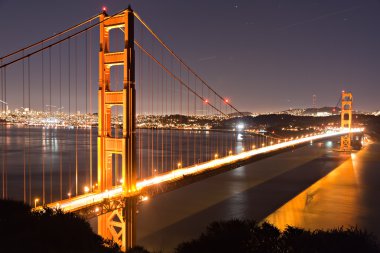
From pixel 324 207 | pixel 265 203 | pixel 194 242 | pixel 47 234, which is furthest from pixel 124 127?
pixel 324 207

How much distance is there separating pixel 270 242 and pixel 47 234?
4.70 metres

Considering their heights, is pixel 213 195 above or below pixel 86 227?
below

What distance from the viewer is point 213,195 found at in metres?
25.1

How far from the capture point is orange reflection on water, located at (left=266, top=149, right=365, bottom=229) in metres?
18.1

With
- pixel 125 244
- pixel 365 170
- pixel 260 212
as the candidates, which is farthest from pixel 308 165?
pixel 125 244

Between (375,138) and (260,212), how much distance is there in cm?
7241

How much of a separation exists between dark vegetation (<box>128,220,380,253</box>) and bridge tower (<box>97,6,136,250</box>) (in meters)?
2.80

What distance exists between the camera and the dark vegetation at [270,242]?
8.23m

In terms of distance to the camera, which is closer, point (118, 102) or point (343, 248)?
point (343, 248)

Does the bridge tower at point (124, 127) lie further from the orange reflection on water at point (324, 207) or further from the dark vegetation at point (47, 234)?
the orange reflection on water at point (324, 207)

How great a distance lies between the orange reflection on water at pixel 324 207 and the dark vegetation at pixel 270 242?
7971mm

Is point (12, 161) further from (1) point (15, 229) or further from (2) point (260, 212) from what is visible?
→ (1) point (15, 229)

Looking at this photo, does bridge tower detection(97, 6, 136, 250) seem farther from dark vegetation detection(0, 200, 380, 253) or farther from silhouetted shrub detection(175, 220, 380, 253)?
silhouetted shrub detection(175, 220, 380, 253)

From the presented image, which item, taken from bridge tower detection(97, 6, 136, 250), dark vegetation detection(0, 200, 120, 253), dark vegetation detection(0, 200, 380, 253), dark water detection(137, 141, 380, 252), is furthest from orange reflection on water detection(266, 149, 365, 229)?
dark vegetation detection(0, 200, 120, 253)
